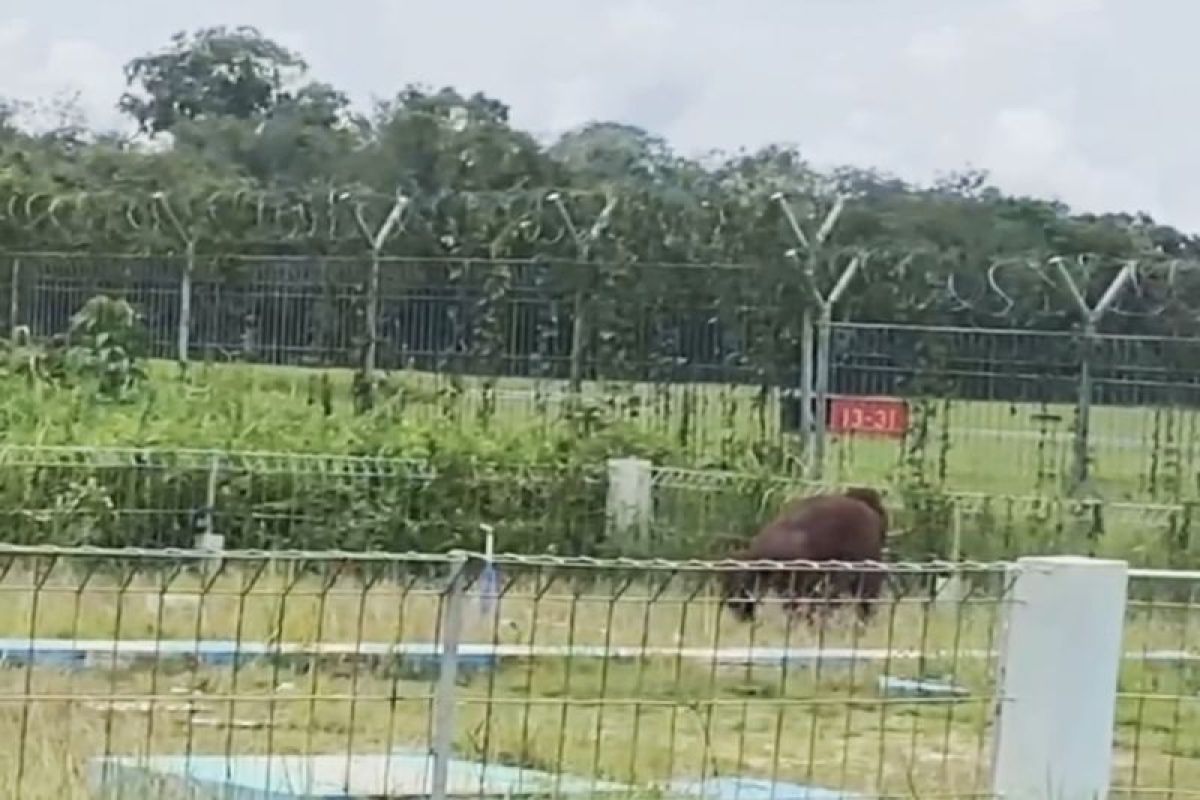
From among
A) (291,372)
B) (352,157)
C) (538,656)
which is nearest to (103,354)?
(291,372)

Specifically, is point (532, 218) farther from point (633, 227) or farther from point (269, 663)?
point (269, 663)

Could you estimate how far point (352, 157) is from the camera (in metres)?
24.0

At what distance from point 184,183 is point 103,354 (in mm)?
3845

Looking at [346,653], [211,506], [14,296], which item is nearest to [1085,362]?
[211,506]

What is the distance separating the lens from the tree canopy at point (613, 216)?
1633 cm

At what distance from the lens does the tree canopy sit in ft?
53.6

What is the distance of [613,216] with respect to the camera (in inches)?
680

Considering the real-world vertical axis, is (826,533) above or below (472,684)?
above

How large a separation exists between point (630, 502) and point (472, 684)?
576 centimetres

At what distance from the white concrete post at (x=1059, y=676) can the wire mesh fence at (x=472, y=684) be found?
0.42 feet

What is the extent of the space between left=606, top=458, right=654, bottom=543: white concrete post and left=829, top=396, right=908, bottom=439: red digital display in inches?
64.0

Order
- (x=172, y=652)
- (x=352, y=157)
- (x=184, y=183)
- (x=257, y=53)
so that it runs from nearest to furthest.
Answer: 1. (x=172, y=652)
2. (x=184, y=183)
3. (x=352, y=157)
4. (x=257, y=53)

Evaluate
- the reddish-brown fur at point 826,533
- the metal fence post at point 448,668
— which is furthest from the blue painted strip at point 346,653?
the reddish-brown fur at point 826,533

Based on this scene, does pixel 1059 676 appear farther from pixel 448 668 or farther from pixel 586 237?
pixel 586 237
